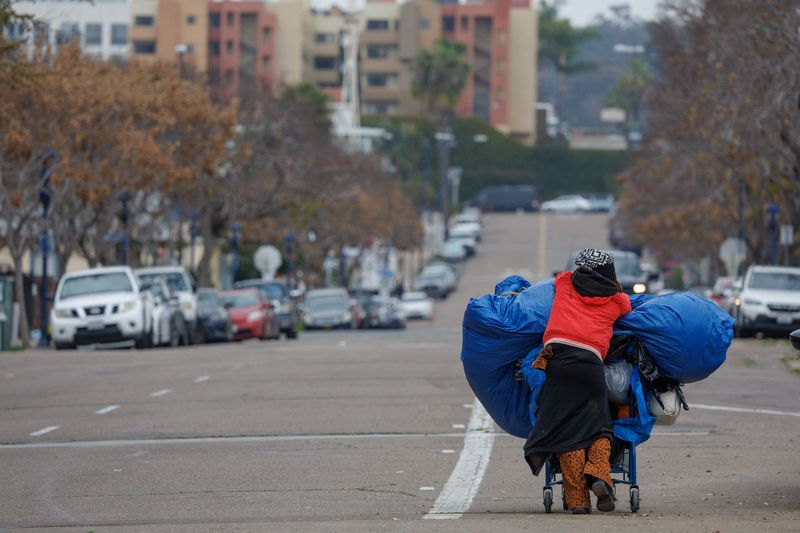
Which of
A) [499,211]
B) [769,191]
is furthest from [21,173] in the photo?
[499,211]

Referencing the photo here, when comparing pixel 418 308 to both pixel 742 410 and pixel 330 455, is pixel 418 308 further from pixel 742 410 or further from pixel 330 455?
pixel 330 455

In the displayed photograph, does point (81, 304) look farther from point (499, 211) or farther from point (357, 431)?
point (499, 211)

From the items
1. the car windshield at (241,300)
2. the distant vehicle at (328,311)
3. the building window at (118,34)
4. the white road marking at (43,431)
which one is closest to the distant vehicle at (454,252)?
the building window at (118,34)

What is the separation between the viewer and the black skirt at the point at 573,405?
9555mm

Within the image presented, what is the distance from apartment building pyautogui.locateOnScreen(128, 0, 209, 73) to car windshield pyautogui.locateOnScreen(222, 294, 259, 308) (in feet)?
270

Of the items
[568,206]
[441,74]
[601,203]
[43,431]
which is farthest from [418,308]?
[601,203]

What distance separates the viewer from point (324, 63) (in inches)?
5610

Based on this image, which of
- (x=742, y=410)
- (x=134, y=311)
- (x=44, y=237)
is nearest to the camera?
(x=742, y=410)

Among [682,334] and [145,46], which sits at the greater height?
[145,46]

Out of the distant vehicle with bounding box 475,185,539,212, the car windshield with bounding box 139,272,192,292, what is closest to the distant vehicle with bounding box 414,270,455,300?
the car windshield with bounding box 139,272,192,292

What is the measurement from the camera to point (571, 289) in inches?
384

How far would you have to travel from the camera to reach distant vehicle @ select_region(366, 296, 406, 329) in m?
56.3

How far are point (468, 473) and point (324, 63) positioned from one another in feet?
433

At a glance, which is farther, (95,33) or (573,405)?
(95,33)
